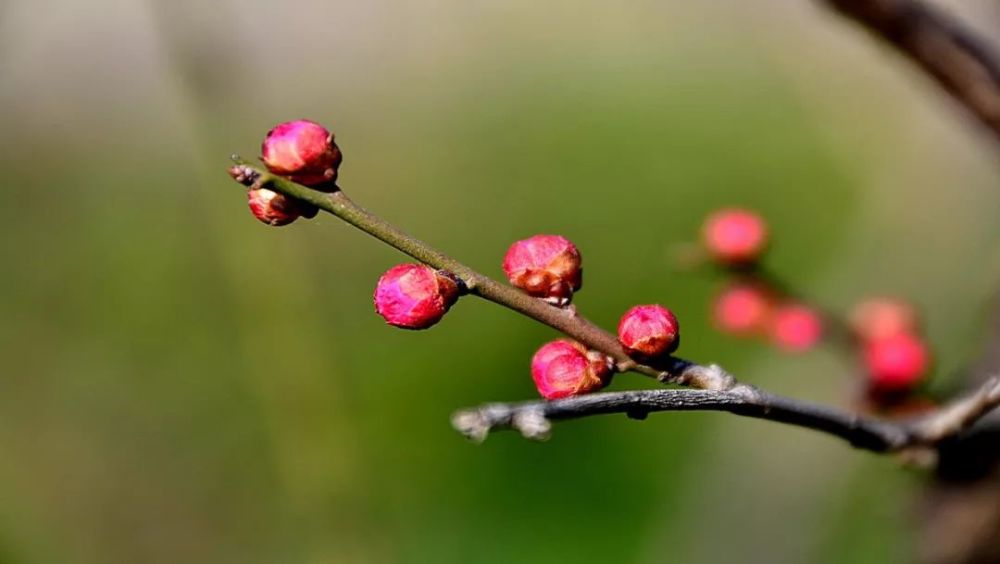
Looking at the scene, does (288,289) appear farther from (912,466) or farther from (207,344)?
(207,344)

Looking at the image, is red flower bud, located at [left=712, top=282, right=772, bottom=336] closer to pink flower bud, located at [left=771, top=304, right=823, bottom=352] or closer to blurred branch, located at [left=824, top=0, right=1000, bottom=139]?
pink flower bud, located at [left=771, top=304, right=823, bottom=352]

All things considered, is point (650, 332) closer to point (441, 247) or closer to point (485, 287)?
point (485, 287)

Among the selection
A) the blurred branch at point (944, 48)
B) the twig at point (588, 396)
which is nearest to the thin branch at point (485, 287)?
the twig at point (588, 396)

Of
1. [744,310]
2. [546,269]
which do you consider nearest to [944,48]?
[744,310]

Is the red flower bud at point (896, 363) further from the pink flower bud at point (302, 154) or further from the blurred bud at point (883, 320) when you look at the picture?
the pink flower bud at point (302, 154)

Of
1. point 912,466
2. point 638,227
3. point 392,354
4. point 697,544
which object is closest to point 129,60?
point 392,354

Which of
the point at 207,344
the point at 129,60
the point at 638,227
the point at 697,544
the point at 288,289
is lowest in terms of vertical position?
the point at 697,544
